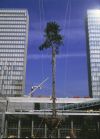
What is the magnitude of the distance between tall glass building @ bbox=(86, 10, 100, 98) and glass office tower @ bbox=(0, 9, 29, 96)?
40.2 metres

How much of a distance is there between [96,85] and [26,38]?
166ft

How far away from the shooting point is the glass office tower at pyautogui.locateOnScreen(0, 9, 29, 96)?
149 m

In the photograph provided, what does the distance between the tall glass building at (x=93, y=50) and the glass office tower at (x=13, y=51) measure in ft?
132

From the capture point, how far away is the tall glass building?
157 metres

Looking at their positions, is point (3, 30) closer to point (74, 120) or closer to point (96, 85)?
point (96, 85)

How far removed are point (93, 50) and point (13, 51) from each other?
4944 centimetres

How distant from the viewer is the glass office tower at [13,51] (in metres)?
149

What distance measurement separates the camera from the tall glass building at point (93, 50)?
514 ft

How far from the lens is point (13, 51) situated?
502ft

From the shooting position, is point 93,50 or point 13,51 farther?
point 93,50

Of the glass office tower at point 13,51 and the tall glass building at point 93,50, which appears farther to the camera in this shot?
the tall glass building at point 93,50

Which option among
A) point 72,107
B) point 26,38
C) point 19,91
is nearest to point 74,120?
point 72,107

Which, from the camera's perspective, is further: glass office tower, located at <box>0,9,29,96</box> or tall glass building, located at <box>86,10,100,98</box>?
tall glass building, located at <box>86,10,100,98</box>

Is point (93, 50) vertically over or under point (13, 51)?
over
